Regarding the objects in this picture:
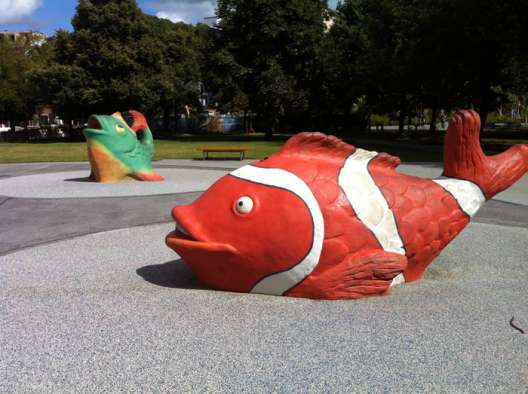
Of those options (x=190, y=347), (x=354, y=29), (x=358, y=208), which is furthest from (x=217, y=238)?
(x=354, y=29)

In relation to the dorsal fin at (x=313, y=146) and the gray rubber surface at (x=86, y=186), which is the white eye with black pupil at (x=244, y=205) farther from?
the gray rubber surface at (x=86, y=186)

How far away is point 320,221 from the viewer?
4320 mm

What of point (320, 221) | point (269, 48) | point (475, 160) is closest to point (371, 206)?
point (320, 221)

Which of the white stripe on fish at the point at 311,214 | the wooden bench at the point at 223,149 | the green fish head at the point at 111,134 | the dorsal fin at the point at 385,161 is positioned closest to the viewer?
the white stripe on fish at the point at 311,214

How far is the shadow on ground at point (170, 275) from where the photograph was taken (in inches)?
205

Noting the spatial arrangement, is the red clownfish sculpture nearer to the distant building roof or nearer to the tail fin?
the tail fin

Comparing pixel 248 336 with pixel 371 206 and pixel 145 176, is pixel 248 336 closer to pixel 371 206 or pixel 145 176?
pixel 371 206

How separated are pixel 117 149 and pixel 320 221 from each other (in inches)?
380

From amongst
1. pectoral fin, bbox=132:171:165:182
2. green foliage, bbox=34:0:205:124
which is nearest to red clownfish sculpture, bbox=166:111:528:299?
pectoral fin, bbox=132:171:165:182

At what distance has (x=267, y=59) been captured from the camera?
107ft

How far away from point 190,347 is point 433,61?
25484 mm

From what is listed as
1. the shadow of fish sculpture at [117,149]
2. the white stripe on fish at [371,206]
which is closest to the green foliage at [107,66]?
the shadow of fish sculpture at [117,149]

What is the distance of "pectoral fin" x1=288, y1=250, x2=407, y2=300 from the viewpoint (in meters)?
4.42

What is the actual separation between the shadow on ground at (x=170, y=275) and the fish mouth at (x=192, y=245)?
0.75 metres
